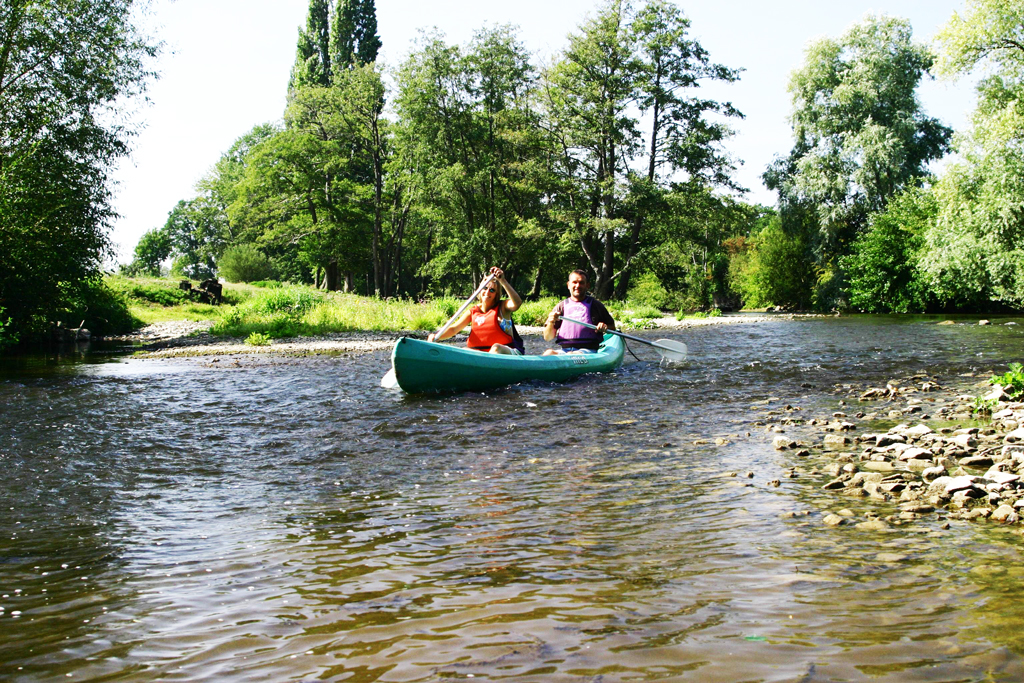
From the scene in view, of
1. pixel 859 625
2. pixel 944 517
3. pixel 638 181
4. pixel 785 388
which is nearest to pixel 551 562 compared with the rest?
pixel 859 625

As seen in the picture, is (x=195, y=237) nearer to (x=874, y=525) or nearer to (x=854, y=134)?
(x=854, y=134)

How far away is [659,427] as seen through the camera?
6625 mm

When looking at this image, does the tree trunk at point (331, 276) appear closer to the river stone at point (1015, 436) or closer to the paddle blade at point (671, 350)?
the paddle blade at point (671, 350)

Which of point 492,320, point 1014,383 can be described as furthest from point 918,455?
point 492,320

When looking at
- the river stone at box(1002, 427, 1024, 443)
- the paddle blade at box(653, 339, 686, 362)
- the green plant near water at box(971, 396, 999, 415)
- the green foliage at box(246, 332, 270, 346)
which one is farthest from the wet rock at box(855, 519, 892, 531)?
the green foliage at box(246, 332, 270, 346)

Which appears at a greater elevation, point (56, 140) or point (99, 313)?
point (56, 140)

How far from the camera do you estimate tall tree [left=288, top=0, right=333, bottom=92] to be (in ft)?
144

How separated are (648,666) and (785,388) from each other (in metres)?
7.47

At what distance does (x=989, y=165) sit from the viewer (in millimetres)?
20734

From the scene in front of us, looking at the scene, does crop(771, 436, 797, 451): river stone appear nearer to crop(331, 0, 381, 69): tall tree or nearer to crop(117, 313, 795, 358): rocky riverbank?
crop(117, 313, 795, 358): rocky riverbank

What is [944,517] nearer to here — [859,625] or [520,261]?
[859,625]

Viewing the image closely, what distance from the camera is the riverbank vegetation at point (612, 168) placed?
2009cm

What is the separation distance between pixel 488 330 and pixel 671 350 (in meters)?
4.14

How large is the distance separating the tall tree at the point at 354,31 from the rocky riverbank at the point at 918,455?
4040cm
